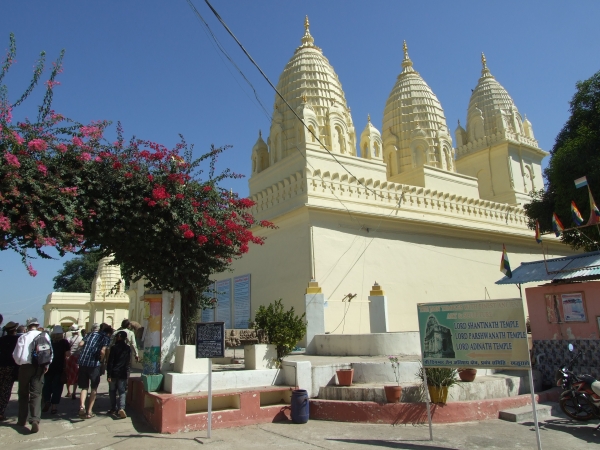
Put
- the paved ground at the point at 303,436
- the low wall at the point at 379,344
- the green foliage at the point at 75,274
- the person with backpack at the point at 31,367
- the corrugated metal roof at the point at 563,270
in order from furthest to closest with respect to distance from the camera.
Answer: the green foliage at the point at 75,274
the low wall at the point at 379,344
the corrugated metal roof at the point at 563,270
the person with backpack at the point at 31,367
the paved ground at the point at 303,436

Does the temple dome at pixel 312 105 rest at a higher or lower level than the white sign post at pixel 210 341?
higher

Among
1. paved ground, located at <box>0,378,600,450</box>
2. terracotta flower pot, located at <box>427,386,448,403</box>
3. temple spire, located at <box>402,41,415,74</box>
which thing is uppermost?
temple spire, located at <box>402,41,415,74</box>

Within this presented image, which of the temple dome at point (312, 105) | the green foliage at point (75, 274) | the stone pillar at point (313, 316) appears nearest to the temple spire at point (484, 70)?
the temple dome at point (312, 105)

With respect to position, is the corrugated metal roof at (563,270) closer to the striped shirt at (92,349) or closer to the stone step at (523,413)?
the stone step at (523,413)

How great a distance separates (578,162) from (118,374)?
13749 mm

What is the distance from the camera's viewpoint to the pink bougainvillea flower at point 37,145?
7.61 meters

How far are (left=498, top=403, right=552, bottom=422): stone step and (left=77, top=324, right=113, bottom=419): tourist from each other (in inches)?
266

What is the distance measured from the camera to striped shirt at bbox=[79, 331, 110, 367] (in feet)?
26.6

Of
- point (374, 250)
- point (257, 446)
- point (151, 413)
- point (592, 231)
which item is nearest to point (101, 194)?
point (151, 413)

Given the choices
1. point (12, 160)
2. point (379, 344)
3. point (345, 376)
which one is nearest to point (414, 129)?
point (379, 344)

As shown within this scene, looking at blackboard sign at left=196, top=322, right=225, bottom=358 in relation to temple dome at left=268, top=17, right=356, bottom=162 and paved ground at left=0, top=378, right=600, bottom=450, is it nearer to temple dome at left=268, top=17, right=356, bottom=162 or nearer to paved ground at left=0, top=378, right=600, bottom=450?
paved ground at left=0, top=378, right=600, bottom=450

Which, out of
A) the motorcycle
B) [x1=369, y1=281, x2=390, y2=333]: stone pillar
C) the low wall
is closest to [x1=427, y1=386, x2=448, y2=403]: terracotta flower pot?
the motorcycle

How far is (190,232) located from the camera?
8.46m

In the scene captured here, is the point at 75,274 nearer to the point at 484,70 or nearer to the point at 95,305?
the point at 95,305
